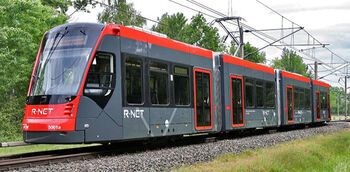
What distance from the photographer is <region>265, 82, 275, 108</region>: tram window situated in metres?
20.6

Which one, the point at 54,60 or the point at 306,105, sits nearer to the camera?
the point at 54,60

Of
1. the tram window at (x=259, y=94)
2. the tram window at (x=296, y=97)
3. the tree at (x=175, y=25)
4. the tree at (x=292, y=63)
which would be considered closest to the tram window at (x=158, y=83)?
the tram window at (x=259, y=94)

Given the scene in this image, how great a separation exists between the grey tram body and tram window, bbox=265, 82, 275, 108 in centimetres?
234

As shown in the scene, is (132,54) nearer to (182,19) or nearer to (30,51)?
(30,51)

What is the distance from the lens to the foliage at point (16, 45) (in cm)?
2292

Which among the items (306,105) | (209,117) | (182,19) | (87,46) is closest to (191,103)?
(209,117)

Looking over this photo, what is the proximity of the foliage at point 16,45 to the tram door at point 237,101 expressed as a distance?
487 inches

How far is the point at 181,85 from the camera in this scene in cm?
1328

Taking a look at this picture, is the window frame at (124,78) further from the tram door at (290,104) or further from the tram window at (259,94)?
the tram door at (290,104)

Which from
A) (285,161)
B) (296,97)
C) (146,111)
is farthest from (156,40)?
(296,97)

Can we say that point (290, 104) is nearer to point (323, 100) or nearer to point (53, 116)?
point (323, 100)

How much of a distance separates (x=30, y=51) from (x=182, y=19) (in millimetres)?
30852

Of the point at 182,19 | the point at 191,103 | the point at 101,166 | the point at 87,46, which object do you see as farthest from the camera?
the point at 182,19

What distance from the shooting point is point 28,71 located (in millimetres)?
24750
